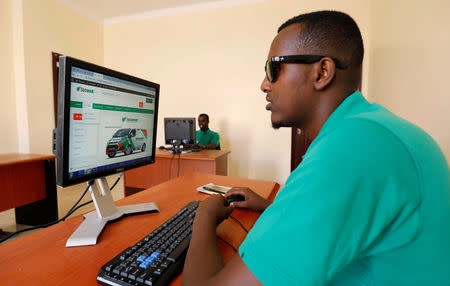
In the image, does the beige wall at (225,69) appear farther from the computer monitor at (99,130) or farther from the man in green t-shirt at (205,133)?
the computer monitor at (99,130)

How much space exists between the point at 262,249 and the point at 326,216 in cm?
12

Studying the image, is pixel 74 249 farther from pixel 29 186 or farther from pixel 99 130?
pixel 29 186

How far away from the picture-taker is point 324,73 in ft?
1.92

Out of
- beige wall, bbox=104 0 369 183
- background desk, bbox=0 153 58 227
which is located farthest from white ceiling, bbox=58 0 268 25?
background desk, bbox=0 153 58 227

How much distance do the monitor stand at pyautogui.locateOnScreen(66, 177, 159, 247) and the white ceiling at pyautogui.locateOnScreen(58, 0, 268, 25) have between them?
13.7 feet

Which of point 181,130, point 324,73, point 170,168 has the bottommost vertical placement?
point 170,168

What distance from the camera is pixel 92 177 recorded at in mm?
742

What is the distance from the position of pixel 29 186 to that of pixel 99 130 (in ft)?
7.36

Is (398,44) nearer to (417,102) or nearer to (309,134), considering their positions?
(417,102)

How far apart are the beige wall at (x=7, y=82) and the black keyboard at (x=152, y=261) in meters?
4.13

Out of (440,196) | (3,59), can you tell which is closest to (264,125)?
(440,196)

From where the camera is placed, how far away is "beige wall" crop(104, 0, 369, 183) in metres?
4.01

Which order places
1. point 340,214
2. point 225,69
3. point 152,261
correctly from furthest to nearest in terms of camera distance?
point 225,69, point 152,261, point 340,214

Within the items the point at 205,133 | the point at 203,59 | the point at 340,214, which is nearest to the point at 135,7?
the point at 203,59
